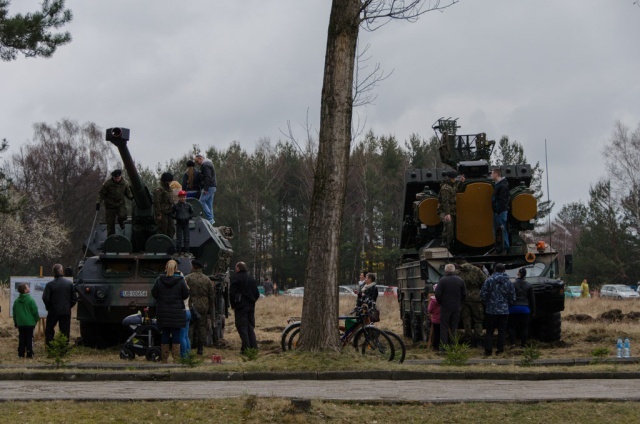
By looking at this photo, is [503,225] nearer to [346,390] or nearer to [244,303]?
[244,303]

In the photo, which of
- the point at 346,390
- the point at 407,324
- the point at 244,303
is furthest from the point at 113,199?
the point at 346,390

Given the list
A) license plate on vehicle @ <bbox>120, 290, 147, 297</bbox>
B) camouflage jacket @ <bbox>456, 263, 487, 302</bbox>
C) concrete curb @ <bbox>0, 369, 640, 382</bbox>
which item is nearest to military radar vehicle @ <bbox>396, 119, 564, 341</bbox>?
camouflage jacket @ <bbox>456, 263, 487, 302</bbox>

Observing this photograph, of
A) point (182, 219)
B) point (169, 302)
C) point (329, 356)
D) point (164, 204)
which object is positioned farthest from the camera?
point (164, 204)

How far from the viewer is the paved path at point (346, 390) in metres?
11.3

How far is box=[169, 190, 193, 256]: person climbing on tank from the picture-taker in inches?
816

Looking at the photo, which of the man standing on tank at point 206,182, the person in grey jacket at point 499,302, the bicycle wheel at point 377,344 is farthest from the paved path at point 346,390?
the man standing on tank at point 206,182

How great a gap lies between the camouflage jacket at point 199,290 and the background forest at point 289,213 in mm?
43364

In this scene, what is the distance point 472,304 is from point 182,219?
18.1 feet

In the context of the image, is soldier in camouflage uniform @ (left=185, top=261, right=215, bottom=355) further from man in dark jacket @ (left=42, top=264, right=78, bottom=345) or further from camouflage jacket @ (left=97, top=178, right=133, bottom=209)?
camouflage jacket @ (left=97, top=178, right=133, bottom=209)

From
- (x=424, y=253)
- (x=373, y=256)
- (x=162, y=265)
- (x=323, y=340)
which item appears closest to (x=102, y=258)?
(x=162, y=265)

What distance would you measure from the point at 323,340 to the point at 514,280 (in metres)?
7.48

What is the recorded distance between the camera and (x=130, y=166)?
19516 mm

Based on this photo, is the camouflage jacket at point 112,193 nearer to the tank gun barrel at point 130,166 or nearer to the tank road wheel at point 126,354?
the tank gun barrel at point 130,166

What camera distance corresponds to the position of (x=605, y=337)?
22234 mm
